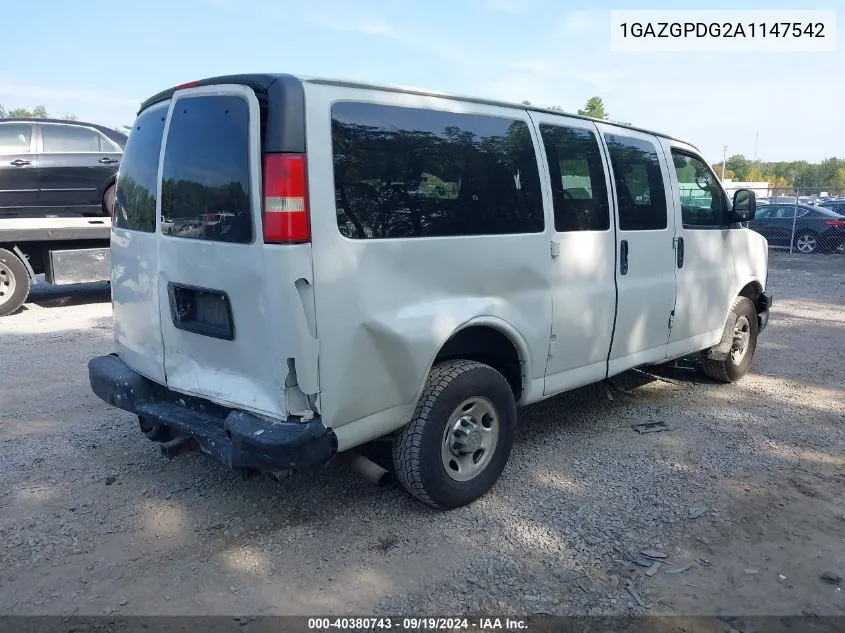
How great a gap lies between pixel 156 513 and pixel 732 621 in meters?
2.81

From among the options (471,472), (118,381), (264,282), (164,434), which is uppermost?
(264,282)

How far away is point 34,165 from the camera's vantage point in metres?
9.29

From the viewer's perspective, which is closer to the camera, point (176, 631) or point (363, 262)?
point (176, 631)

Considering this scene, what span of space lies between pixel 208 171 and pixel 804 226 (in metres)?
18.8

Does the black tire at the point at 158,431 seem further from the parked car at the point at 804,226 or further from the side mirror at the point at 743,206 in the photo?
the parked car at the point at 804,226

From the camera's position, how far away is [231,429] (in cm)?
293

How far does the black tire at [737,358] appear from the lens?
5.79 m

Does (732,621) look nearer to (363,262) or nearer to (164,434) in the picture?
(363,262)

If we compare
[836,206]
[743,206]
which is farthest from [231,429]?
[836,206]

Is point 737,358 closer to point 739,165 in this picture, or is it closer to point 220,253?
point 220,253

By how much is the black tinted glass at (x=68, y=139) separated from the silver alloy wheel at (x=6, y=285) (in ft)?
6.22

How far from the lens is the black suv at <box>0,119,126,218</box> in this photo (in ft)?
30.2

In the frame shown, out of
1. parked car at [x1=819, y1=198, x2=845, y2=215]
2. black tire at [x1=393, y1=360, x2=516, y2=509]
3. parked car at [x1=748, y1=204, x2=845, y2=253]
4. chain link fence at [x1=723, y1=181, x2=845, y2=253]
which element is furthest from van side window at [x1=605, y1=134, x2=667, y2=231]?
parked car at [x1=819, y1=198, x2=845, y2=215]

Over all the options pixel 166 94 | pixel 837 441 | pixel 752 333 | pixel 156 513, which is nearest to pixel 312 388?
pixel 156 513
